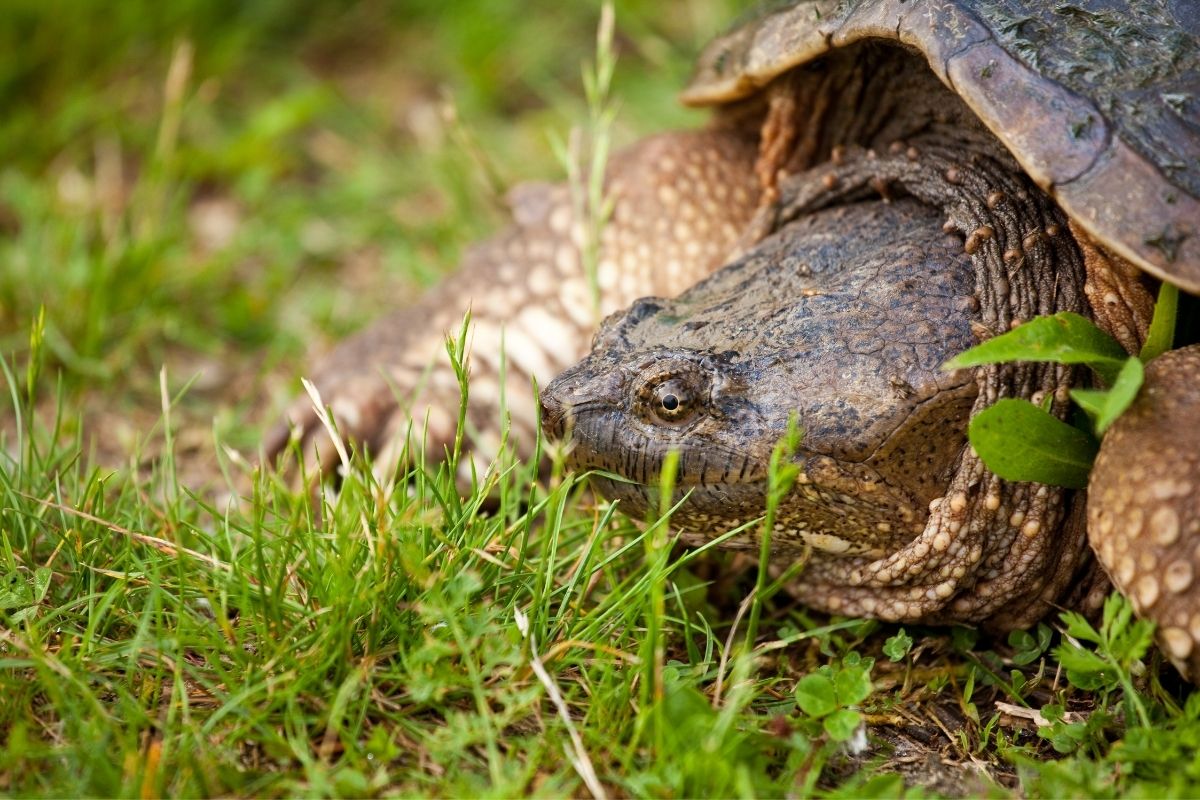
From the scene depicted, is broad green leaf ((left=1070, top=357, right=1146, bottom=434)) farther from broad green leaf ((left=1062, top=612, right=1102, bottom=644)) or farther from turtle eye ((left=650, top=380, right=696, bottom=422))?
turtle eye ((left=650, top=380, right=696, bottom=422))

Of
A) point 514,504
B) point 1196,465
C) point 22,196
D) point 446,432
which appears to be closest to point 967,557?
point 1196,465

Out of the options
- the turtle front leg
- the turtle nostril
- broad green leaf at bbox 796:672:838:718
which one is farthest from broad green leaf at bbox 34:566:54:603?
broad green leaf at bbox 796:672:838:718

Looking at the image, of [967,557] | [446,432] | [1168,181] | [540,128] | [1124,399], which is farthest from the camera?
[540,128]

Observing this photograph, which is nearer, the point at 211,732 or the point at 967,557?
the point at 211,732

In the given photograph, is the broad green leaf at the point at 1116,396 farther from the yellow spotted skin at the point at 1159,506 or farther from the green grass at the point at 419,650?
the green grass at the point at 419,650

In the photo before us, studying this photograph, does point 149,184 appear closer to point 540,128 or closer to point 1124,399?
point 540,128

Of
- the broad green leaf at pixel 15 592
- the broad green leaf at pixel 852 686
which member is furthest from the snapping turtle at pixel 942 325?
the broad green leaf at pixel 15 592

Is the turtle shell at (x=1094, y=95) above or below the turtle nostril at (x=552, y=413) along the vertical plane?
above

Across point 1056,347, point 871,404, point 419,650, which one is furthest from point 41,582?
point 1056,347
